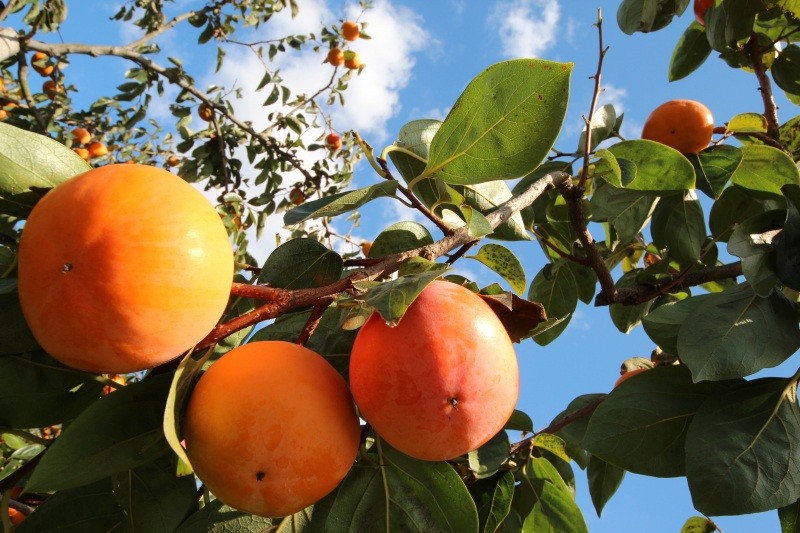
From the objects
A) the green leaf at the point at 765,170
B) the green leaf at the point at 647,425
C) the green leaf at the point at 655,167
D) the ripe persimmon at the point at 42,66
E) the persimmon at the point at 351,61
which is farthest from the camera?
the persimmon at the point at 351,61

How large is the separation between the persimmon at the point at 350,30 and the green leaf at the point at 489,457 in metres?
6.41

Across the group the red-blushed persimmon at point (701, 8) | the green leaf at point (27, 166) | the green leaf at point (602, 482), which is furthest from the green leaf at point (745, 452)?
the red-blushed persimmon at point (701, 8)

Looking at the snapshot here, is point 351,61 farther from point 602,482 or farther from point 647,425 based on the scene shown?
point 647,425

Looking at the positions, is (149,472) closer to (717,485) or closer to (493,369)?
(493,369)

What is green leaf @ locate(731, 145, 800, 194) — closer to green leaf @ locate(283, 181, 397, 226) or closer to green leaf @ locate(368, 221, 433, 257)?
green leaf @ locate(368, 221, 433, 257)

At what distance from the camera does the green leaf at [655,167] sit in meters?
1.68

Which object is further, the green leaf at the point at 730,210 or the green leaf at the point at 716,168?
the green leaf at the point at 730,210

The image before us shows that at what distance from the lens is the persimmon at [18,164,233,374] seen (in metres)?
0.87

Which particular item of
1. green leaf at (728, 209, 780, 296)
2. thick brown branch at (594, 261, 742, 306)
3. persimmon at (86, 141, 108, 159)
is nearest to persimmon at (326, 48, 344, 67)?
Answer: persimmon at (86, 141, 108, 159)

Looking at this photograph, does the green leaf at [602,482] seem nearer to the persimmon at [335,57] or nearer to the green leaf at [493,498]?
the green leaf at [493,498]

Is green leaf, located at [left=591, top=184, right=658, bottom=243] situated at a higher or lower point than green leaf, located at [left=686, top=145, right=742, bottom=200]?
lower

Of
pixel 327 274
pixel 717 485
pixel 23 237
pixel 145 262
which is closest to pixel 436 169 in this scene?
pixel 327 274

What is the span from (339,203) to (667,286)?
4.46 feet

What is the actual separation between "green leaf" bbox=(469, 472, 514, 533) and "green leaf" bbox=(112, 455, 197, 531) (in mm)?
707
